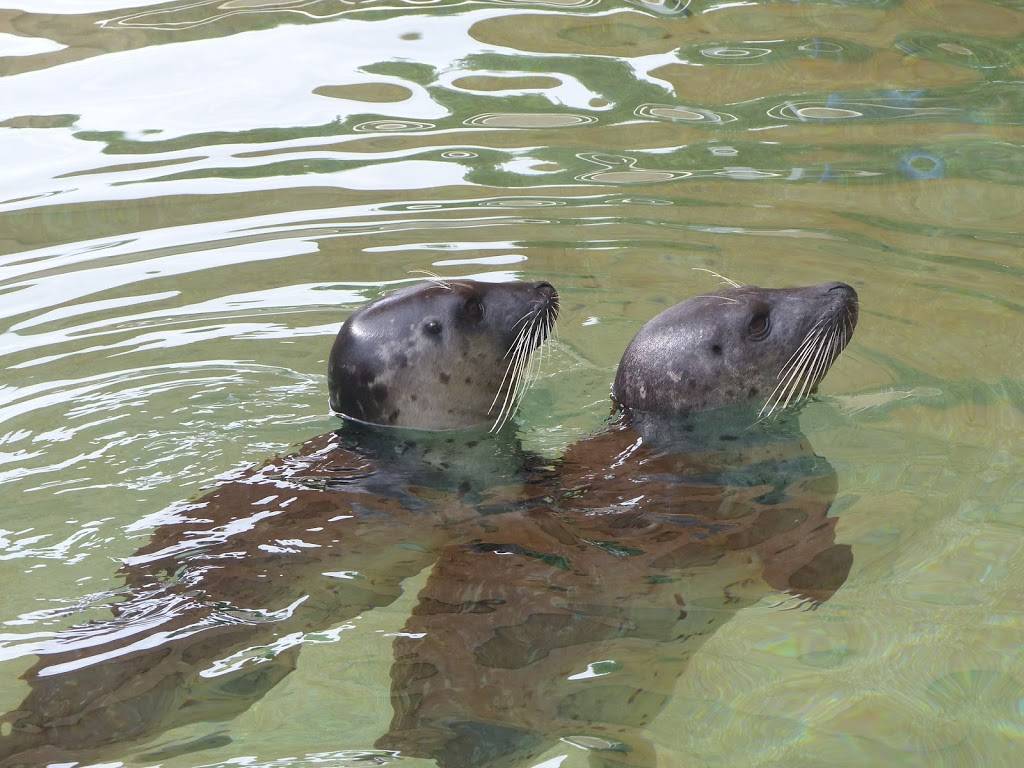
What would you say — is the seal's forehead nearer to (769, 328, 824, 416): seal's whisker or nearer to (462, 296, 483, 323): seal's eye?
(462, 296, 483, 323): seal's eye

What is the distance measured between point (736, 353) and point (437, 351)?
123 centimetres

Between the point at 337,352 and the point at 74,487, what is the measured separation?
3.81ft

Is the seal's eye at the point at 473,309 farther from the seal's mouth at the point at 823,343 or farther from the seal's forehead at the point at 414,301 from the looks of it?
the seal's mouth at the point at 823,343

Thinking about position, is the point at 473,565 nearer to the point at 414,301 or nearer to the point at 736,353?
the point at 414,301

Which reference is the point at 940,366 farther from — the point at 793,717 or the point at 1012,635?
the point at 793,717

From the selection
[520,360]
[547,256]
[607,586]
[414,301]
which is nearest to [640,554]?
[607,586]

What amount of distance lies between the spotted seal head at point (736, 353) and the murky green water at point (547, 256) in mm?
280

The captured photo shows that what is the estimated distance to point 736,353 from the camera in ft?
18.6

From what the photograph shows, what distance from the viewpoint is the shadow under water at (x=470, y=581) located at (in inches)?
160

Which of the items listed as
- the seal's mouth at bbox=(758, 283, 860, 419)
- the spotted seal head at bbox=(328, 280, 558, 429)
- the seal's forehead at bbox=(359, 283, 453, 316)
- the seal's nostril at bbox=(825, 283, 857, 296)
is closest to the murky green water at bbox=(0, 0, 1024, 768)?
the seal's mouth at bbox=(758, 283, 860, 419)

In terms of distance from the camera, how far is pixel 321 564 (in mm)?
4824

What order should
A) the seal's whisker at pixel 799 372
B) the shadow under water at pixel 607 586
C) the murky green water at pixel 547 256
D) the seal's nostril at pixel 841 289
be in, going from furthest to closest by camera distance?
the seal's nostril at pixel 841 289, the seal's whisker at pixel 799 372, the murky green water at pixel 547 256, the shadow under water at pixel 607 586

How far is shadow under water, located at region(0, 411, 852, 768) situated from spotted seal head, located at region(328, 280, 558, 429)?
11cm

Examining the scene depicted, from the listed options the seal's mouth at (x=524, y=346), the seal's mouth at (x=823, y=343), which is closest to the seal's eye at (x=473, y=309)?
the seal's mouth at (x=524, y=346)
